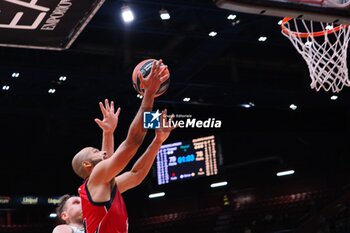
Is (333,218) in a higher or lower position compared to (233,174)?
lower

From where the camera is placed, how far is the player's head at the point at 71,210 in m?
4.06

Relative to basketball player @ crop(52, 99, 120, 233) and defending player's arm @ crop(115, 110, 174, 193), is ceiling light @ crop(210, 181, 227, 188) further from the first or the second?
defending player's arm @ crop(115, 110, 174, 193)

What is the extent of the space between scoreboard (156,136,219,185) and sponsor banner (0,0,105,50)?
9605 mm

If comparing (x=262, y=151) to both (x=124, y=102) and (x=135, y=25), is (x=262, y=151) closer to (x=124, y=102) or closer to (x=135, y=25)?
(x=124, y=102)

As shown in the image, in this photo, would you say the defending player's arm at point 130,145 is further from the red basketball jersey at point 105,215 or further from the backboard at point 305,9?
the backboard at point 305,9

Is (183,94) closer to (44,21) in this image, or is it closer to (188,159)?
(188,159)

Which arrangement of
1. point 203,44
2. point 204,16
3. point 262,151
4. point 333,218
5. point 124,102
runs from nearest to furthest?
point 204,16 → point 203,44 → point 124,102 → point 333,218 → point 262,151

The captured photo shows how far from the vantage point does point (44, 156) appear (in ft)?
50.4

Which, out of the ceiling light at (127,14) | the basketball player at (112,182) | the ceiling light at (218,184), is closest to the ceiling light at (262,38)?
the ceiling light at (127,14)

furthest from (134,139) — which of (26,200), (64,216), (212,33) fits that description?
(26,200)

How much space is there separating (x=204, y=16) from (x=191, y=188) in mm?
6987

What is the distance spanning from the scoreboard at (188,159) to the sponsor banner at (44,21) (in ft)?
31.5

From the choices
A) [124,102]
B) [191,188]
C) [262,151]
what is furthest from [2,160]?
[262,151]

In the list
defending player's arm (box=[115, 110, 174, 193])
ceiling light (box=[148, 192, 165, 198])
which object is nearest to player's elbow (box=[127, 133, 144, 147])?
defending player's arm (box=[115, 110, 174, 193])
